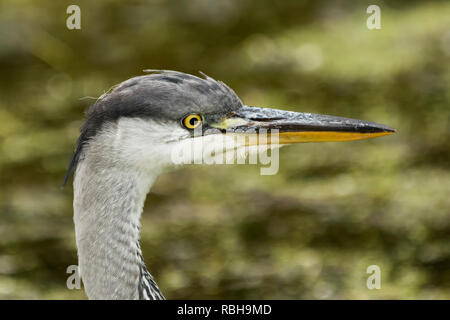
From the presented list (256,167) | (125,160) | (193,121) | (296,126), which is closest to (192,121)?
(193,121)

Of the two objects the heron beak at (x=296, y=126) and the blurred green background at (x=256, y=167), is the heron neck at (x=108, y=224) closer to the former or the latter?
the heron beak at (x=296, y=126)

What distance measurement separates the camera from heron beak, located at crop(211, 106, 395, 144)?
12.7ft

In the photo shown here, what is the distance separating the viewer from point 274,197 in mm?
6383

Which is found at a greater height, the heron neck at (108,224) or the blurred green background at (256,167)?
the blurred green background at (256,167)

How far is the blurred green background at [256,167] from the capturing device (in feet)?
18.1

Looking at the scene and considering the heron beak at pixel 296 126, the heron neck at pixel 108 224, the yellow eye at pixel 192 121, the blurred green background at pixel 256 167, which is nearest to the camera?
the heron neck at pixel 108 224

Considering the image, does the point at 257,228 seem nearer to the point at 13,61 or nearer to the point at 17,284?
the point at 17,284

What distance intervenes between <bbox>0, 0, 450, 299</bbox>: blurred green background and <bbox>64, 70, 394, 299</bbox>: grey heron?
5.60 ft

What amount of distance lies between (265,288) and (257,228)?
74 centimetres

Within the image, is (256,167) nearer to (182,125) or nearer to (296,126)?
(296,126)

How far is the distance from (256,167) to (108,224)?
3.31 m

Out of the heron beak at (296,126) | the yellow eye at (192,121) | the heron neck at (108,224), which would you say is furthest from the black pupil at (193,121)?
the heron neck at (108,224)

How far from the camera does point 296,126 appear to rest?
3.89 m
